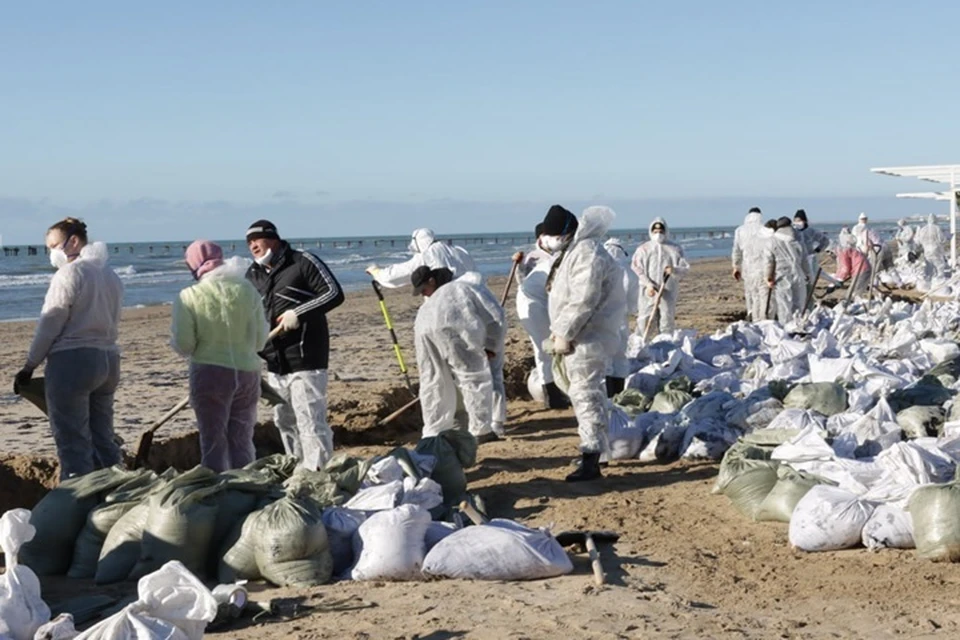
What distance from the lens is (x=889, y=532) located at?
5664 millimetres

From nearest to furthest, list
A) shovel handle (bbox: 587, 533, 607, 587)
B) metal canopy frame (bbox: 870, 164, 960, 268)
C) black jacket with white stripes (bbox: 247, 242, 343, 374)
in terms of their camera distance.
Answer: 1. shovel handle (bbox: 587, 533, 607, 587)
2. black jacket with white stripes (bbox: 247, 242, 343, 374)
3. metal canopy frame (bbox: 870, 164, 960, 268)

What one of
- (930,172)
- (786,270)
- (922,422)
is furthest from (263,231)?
(930,172)

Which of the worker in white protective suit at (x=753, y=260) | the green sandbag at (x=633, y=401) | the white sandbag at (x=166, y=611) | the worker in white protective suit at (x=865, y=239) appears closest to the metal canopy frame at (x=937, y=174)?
the worker in white protective suit at (x=865, y=239)

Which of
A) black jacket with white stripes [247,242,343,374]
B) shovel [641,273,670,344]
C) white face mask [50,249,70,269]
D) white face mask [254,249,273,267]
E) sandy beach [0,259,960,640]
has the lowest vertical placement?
sandy beach [0,259,960,640]

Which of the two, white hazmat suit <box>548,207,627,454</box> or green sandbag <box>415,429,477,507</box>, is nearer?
green sandbag <box>415,429,477,507</box>

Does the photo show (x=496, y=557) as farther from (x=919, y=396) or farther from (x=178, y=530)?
(x=919, y=396)

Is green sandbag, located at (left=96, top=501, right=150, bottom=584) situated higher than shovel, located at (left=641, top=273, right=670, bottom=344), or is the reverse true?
shovel, located at (left=641, top=273, right=670, bottom=344)

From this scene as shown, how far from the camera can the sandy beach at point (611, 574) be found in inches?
183

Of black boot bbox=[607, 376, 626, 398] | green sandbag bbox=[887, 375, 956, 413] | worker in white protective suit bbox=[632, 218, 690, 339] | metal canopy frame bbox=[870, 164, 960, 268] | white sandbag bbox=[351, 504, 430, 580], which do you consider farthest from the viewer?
metal canopy frame bbox=[870, 164, 960, 268]

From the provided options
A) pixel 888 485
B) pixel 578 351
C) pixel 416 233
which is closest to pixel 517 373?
pixel 416 233

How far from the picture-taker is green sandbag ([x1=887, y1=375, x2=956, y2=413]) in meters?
8.32

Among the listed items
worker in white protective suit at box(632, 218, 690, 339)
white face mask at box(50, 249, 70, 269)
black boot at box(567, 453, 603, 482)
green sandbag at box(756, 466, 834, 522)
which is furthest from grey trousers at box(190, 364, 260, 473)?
worker in white protective suit at box(632, 218, 690, 339)

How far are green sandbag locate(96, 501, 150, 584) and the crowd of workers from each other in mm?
936

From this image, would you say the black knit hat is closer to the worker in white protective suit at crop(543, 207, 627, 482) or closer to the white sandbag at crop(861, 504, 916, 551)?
the worker in white protective suit at crop(543, 207, 627, 482)
